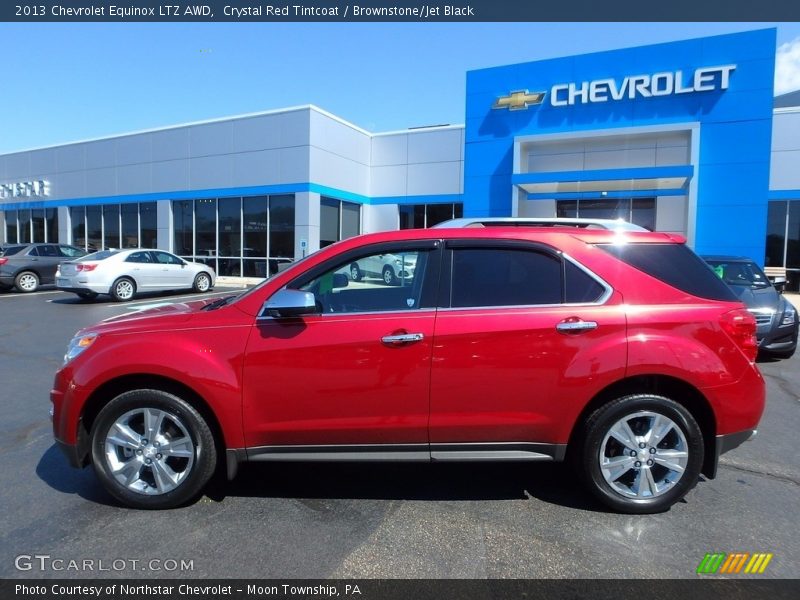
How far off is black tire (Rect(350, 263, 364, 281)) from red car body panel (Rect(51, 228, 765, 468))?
470 millimetres

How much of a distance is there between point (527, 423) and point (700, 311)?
50.4 inches

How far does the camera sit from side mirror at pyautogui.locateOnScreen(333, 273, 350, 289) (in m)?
3.43

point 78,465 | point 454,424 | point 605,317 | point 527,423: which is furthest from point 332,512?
point 605,317

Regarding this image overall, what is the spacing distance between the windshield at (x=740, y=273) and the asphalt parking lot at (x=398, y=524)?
5141 millimetres

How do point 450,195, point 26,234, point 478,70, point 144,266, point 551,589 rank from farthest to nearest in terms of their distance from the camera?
point 26,234 < point 450,195 < point 478,70 < point 144,266 < point 551,589

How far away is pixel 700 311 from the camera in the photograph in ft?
10.5

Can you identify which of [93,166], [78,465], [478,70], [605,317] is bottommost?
[78,465]

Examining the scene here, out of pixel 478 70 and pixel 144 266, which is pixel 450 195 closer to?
pixel 478 70

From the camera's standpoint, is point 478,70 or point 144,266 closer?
point 144,266

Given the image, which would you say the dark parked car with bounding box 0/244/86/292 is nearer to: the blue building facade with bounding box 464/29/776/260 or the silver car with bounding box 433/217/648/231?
the blue building facade with bounding box 464/29/776/260

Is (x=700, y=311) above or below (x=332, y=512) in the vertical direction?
above

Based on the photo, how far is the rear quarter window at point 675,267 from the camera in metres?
3.29

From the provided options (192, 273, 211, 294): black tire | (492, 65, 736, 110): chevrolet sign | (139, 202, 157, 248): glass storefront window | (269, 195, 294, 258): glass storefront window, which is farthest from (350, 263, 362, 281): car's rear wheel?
(139, 202, 157, 248): glass storefront window

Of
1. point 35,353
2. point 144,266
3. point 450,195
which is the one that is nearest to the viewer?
point 35,353
